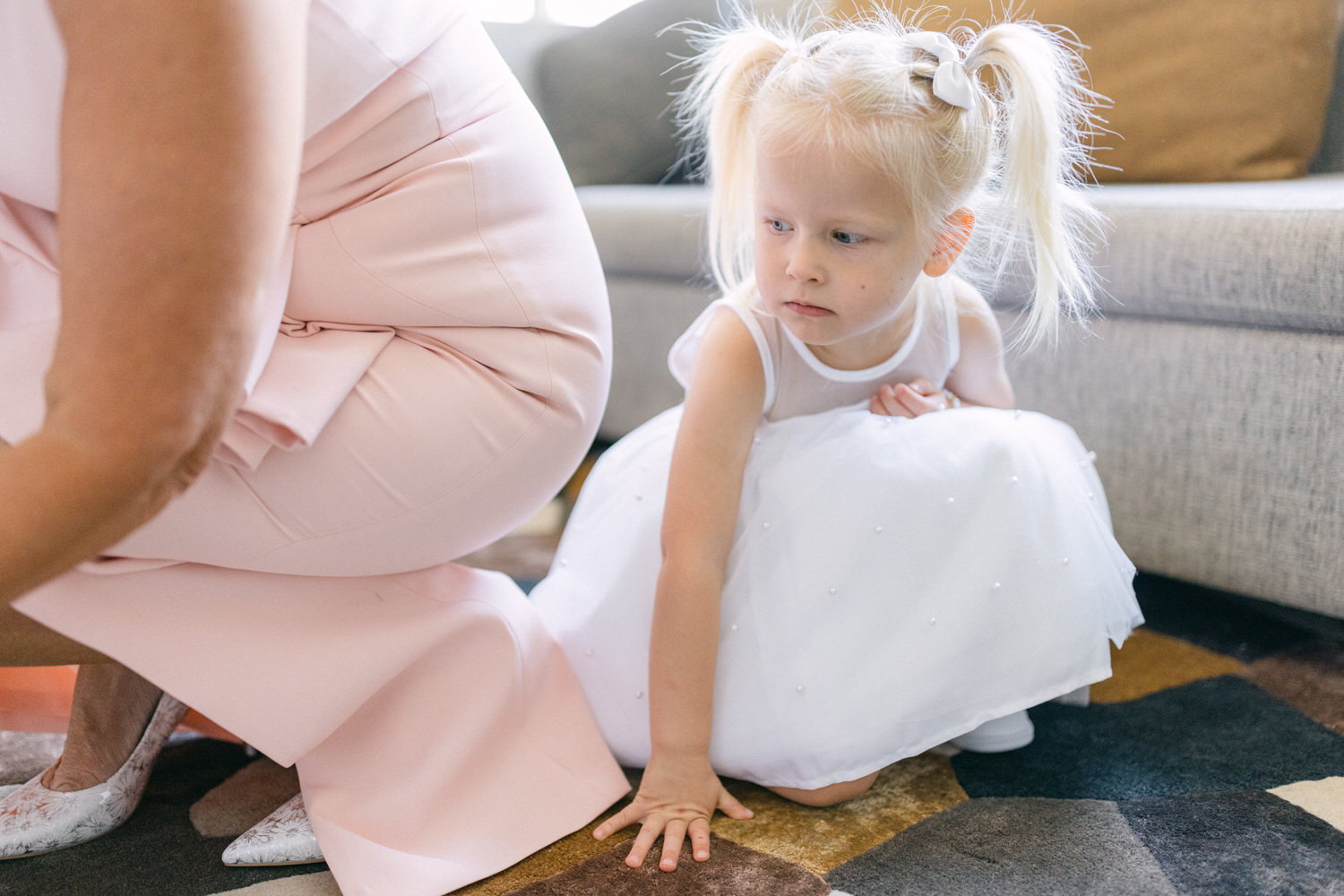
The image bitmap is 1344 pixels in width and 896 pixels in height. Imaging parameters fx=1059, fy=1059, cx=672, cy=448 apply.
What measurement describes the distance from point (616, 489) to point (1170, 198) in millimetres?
661

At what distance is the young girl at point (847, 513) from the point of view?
2.71 ft

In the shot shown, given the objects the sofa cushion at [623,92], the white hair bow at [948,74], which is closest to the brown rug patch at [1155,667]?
the white hair bow at [948,74]

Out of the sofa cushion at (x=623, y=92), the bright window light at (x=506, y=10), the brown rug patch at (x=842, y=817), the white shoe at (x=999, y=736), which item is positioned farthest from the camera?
the bright window light at (x=506, y=10)

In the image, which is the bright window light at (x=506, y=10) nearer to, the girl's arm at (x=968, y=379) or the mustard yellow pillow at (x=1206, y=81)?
the mustard yellow pillow at (x=1206, y=81)

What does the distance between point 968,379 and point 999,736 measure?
340 mm

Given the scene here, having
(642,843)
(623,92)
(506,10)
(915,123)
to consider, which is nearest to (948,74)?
(915,123)

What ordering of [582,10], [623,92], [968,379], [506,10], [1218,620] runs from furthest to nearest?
[582,10] → [506,10] → [623,92] → [1218,620] → [968,379]

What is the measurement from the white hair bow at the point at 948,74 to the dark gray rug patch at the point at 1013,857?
0.56 meters

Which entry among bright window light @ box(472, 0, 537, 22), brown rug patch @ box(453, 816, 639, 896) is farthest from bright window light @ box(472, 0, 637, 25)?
Result: brown rug patch @ box(453, 816, 639, 896)

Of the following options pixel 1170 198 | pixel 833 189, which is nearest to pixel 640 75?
pixel 1170 198

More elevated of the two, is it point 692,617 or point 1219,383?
point 1219,383

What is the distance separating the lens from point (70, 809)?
0.81 m

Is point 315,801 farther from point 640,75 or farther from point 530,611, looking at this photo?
point 640,75

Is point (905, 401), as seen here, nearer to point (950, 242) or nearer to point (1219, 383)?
point (950, 242)
